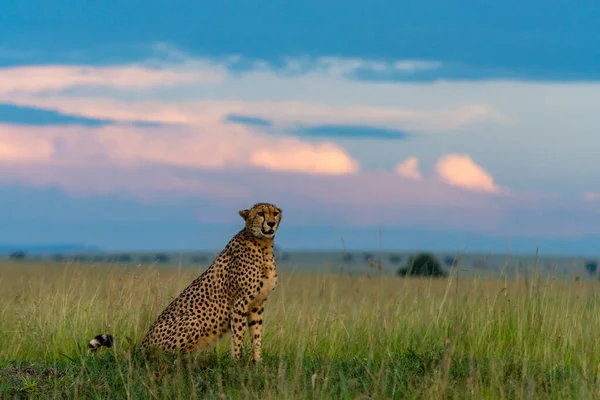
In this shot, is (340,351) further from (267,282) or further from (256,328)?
(267,282)

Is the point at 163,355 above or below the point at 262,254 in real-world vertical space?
below

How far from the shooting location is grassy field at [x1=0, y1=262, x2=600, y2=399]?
218 inches

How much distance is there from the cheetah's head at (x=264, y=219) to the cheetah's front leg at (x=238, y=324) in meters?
0.49

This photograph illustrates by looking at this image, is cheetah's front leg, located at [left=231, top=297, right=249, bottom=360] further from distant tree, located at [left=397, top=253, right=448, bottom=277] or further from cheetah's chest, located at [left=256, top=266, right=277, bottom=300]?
distant tree, located at [left=397, top=253, right=448, bottom=277]

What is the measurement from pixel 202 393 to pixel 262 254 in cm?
135

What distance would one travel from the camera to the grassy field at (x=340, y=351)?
5.54 m

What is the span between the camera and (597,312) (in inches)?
339

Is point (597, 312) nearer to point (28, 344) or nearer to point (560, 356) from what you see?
point (560, 356)

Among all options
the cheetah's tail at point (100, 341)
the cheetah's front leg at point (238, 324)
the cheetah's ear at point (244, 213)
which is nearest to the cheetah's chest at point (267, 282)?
the cheetah's front leg at point (238, 324)

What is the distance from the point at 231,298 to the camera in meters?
6.63

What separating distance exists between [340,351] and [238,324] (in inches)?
56.3

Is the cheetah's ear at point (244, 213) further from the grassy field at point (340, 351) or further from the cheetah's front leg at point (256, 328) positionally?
the grassy field at point (340, 351)

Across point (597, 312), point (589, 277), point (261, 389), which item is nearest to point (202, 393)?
point (261, 389)

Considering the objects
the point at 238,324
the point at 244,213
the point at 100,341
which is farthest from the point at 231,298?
the point at 100,341
